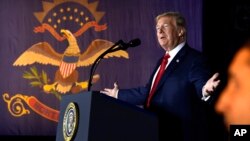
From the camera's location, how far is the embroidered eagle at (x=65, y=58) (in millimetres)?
3986

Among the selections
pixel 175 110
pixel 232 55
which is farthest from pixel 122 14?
pixel 175 110

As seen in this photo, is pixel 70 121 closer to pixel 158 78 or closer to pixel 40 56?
pixel 158 78

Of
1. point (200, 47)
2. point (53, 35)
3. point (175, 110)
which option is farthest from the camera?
point (53, 35)

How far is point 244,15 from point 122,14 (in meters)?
1.17

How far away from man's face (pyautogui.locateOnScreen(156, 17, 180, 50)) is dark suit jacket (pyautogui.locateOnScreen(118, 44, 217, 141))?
0.52 ft

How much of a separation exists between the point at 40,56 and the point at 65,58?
25cm

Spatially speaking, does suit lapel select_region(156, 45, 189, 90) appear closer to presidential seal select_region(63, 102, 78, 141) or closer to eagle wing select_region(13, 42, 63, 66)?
presidential seal select_region(63, 102, 78, 141)

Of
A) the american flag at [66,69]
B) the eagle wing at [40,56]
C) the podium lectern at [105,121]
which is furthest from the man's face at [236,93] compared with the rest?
the podium lectern at [105,121]

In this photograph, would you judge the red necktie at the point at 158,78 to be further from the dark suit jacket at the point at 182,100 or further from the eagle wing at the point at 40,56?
the eagle wing at the point at 40,56

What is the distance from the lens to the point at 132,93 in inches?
86.2

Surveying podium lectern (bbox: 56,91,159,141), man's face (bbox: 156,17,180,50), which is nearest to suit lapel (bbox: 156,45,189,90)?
man's face (bbox: 156,17,180,50)

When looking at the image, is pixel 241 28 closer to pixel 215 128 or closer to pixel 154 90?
pixel 215 128

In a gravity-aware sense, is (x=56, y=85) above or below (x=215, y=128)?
above

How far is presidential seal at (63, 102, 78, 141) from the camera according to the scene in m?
1.42
